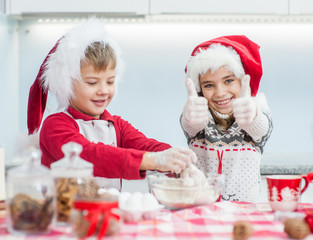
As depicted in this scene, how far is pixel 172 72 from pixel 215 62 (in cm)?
118

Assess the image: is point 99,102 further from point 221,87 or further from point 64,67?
point 221,87

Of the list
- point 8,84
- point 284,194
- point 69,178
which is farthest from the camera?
point 8,84

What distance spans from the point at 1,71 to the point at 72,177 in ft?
5.68

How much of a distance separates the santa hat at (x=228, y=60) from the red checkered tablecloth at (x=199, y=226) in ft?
1.81

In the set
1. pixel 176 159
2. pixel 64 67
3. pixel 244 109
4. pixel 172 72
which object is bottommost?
pixel 176 159

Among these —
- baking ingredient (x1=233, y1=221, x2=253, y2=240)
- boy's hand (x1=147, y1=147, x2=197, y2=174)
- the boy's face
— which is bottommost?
baking ingredient (x1=233, y1=221, x2=253, y2=240)

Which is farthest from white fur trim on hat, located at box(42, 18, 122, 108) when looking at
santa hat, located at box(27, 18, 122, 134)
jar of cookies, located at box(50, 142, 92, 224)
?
jar of cookies, located at box(50, 142, 92, 224)

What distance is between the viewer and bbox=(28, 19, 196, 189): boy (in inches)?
48.4

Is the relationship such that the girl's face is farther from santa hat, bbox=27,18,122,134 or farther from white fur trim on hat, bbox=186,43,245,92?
santa hat, bbox=27,18,122,134

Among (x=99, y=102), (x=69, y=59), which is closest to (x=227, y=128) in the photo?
(x=99, y=102)

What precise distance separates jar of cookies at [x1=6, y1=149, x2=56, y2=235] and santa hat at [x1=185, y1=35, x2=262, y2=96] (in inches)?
30.7

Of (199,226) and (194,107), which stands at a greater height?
(194,107)

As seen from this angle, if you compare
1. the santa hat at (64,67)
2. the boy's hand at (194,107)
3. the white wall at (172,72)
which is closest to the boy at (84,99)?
the santa hat at (64,67)

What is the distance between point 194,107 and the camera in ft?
4.32
